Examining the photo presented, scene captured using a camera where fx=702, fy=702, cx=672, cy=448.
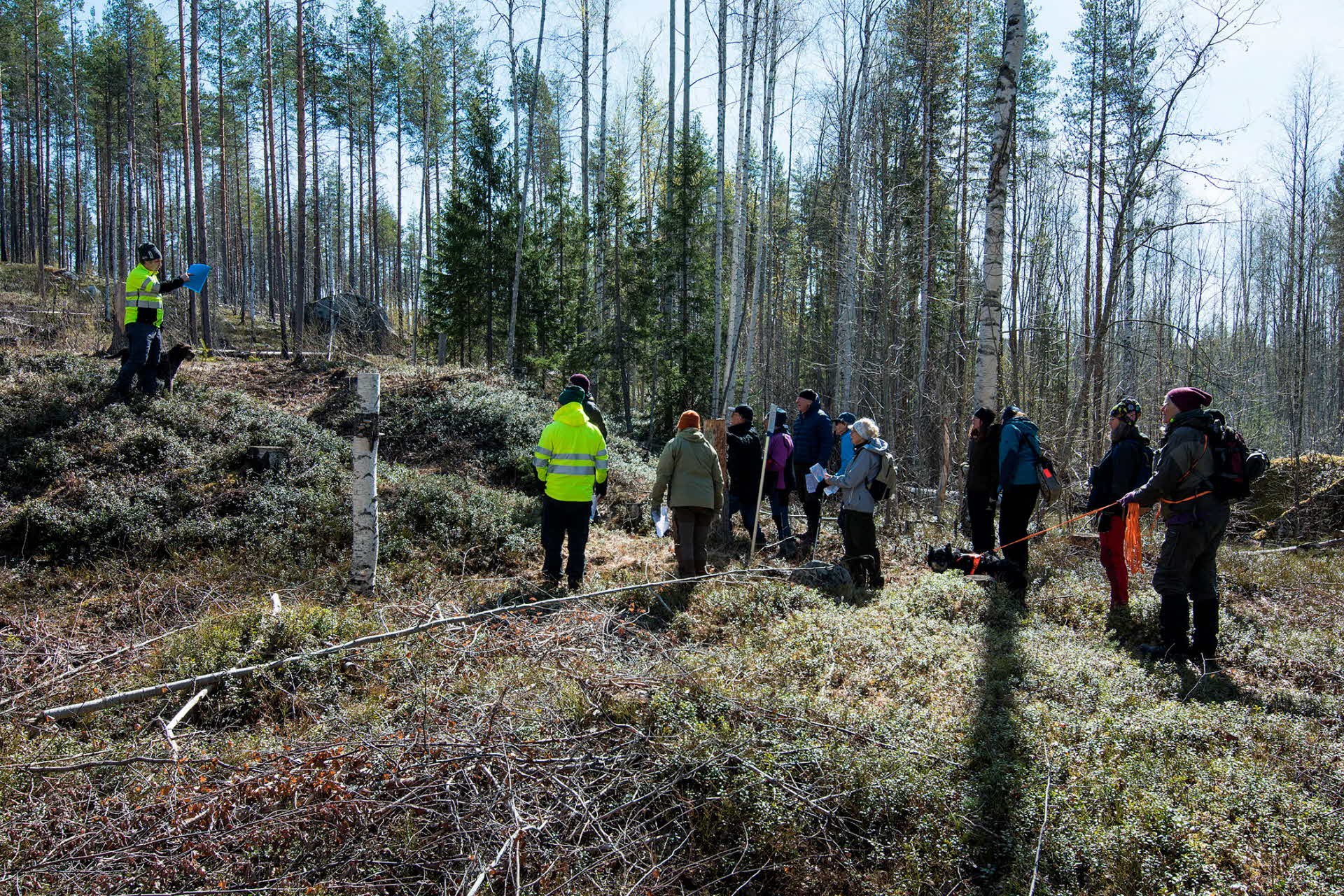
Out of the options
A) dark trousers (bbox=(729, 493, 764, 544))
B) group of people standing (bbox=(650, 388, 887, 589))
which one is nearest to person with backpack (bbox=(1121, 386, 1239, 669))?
group of people standing (bbox=(650, 388, 887, 589))

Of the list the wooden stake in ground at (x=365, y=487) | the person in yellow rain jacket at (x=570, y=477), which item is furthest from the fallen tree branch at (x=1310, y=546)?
the wooden stake in ground at (x=365, y=487)

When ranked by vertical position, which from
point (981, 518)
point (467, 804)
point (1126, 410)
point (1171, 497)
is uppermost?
point (1126, 410)

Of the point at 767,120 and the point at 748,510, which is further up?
the point at 767,120

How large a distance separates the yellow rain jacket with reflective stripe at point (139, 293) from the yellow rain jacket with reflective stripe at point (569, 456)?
6420 millimetres

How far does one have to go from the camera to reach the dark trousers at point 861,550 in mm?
7887

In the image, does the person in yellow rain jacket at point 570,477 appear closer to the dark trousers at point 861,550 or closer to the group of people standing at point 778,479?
the group of people standing at point 778,479

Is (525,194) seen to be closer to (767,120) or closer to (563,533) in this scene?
(767,120)

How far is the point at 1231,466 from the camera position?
598 centimetres

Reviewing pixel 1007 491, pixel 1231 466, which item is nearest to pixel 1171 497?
pixel 1231 466

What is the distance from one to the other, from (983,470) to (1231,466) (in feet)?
7.41

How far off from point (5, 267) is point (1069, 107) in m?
40.7

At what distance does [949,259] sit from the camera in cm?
2084

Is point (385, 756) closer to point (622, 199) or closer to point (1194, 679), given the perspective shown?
point (1194, 679)

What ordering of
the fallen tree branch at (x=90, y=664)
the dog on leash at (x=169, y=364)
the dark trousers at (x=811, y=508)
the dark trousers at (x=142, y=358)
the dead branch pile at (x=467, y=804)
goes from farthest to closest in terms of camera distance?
the dog on leash at (x=169, y=364) < the dark trousers at (x=142, y=358) < the dark trousers at (x=811, y=508) < the fallen tree branch at (x=90, y=664) < the dead branch pile at (x=467, y=804)
